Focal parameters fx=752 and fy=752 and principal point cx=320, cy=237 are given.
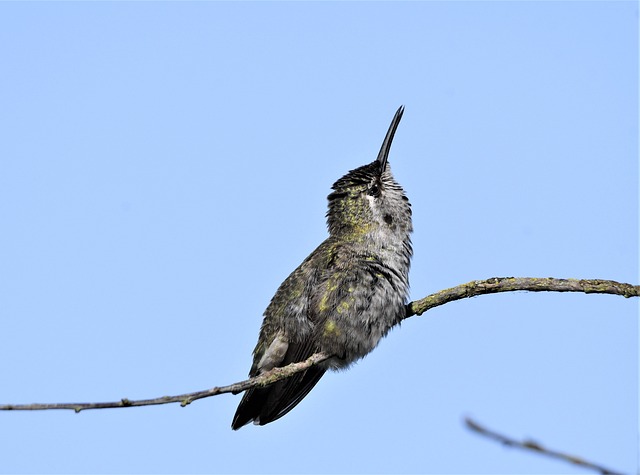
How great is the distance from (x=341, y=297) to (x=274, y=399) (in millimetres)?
1010

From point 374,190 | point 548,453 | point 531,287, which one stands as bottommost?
point 548,453

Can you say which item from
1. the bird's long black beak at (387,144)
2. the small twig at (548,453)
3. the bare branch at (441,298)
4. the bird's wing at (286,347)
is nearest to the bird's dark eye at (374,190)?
the bird's long black beak at (387,144)

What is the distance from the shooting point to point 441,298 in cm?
497

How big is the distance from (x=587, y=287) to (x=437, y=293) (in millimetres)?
1116

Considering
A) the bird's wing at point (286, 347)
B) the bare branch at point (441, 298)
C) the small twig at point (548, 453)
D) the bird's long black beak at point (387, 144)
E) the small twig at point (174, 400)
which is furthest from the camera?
the bird's long black beak at point (387, 144)


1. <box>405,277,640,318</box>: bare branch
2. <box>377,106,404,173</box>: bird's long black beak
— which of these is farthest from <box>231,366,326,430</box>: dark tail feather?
<box>377,106,404,173</box>: bird's long black beak

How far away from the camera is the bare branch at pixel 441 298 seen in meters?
Answer: 2.89

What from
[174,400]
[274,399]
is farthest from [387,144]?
[174,400]

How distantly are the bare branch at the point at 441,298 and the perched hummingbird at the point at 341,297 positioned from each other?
0.25m

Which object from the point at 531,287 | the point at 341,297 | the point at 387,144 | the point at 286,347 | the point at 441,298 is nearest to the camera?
the point at 531,287

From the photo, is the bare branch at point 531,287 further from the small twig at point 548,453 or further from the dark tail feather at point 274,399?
the small twig at point 548,453

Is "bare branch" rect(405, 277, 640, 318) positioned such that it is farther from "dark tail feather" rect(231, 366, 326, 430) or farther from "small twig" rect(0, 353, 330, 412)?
"dark tail feather" rect(231, 366, 326, 430)

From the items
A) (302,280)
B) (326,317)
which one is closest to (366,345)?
(326,317)

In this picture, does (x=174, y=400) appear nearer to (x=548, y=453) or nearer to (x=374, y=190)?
(x=548, y=453)
